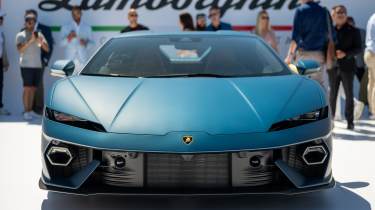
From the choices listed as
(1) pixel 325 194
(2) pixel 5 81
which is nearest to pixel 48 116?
(1) pixel 325 194

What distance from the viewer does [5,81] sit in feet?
38.5

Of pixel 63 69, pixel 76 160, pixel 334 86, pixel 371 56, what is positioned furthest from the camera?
pixel 371 56

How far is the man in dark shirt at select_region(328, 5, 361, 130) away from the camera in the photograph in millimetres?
8603

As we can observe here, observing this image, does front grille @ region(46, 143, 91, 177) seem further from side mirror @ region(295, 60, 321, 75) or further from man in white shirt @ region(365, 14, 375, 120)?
man in white shirt @ region(365, 14, 375, 120)

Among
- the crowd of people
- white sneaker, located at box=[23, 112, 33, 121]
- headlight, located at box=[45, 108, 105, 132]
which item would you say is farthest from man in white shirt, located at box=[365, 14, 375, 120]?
headlight, located at box=[45, 108, 105, 132]

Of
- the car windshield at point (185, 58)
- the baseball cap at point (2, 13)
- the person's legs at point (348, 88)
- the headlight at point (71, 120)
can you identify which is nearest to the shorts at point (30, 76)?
the baseball cap at point (2, 13)

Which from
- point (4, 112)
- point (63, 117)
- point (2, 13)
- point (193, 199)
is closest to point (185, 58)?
point (193, 199)

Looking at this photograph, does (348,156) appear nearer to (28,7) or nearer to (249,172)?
(249,172)

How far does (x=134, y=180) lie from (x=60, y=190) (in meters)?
0.48

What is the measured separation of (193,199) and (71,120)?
99 centimetres

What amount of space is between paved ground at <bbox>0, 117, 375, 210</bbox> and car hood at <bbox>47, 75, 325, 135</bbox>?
23.3 inches

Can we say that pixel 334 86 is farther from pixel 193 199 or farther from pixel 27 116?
pixel 193 199

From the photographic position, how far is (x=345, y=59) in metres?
8.73

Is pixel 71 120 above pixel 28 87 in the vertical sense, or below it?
above
